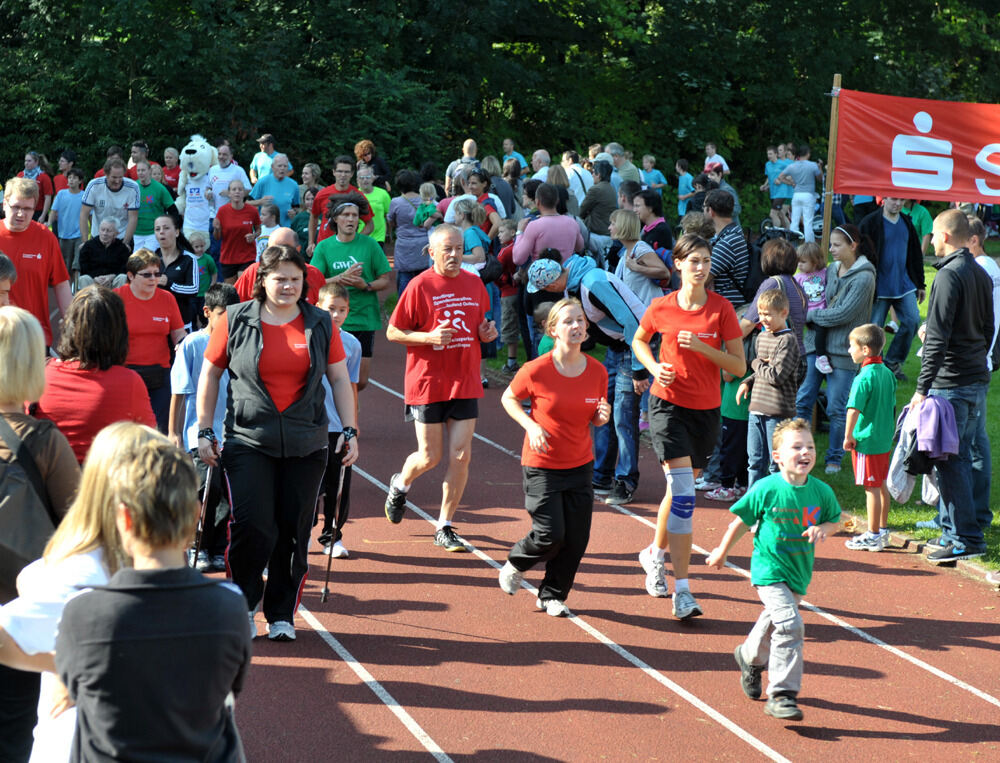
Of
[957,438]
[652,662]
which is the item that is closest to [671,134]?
[957,438]

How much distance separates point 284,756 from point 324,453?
1.64 metres

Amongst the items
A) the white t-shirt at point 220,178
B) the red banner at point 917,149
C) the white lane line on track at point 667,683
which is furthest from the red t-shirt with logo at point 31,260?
the white t-shirt at point 220,178

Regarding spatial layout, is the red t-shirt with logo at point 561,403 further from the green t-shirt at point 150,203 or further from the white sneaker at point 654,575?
the green t-shirt at point 150,203

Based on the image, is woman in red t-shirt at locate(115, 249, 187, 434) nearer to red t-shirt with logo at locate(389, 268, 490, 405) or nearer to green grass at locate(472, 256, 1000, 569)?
red t-shirt with logo at locate(389, 268, 490, 405)

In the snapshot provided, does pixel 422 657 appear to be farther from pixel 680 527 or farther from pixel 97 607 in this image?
pixel 97 607

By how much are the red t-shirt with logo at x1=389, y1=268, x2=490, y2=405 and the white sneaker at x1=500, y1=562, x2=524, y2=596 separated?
4.42 ft

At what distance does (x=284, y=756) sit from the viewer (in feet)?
18.3

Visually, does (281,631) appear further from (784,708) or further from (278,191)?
(278,191)

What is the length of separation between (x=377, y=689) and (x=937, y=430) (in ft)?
14.1

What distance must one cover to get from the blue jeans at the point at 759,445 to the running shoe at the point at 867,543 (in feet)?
2.89

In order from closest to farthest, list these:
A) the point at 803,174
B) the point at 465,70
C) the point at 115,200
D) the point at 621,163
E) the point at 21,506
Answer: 1. the point at 21,506
2. the point at 115,200
3. the point at 621,163
4. the point at 803,174
5. the point at 465,70

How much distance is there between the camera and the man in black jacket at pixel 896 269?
1356cm

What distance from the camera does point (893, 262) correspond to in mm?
13555

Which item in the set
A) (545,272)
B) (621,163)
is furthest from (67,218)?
(545,272)
